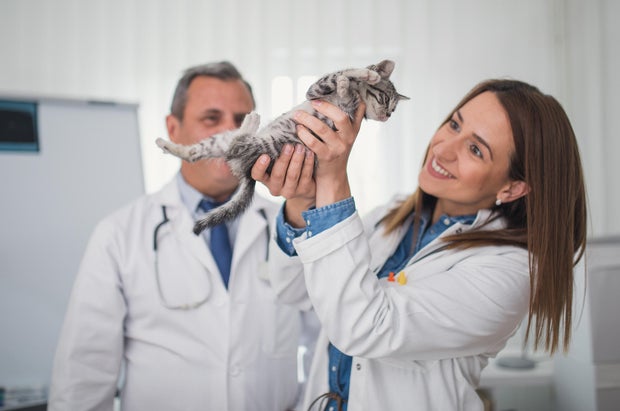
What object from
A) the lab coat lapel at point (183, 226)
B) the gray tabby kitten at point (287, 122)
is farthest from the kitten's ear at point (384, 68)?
the lab coat lapel at point (183, 226)

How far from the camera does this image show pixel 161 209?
1823 millimetres

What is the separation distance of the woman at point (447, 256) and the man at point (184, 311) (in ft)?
1.09

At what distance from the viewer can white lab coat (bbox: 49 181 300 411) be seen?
1.59m

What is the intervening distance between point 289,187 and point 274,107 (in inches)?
99.3

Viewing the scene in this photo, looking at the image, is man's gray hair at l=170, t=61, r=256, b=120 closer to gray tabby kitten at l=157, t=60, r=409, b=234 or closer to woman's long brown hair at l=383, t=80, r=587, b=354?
gray tabby kitten at l=157, t=60, r=409, b=234

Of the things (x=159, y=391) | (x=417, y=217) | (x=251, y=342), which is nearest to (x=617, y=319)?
(x=417, y=217)

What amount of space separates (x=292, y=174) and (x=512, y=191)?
660mm

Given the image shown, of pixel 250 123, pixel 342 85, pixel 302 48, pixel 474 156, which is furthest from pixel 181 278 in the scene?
pixel 302 48

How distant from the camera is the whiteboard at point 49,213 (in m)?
2.18

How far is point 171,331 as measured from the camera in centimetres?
164

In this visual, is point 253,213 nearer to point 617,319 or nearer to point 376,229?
point 376,229

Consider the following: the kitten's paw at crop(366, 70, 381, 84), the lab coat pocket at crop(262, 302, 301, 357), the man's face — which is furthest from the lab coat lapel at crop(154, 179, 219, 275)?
the kitten's paw at crop(366, 70, 381, 84)

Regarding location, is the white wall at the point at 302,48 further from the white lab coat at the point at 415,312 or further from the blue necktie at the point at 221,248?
the white lab coat at the point at 415,312

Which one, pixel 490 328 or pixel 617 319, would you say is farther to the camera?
pixel 617 319
